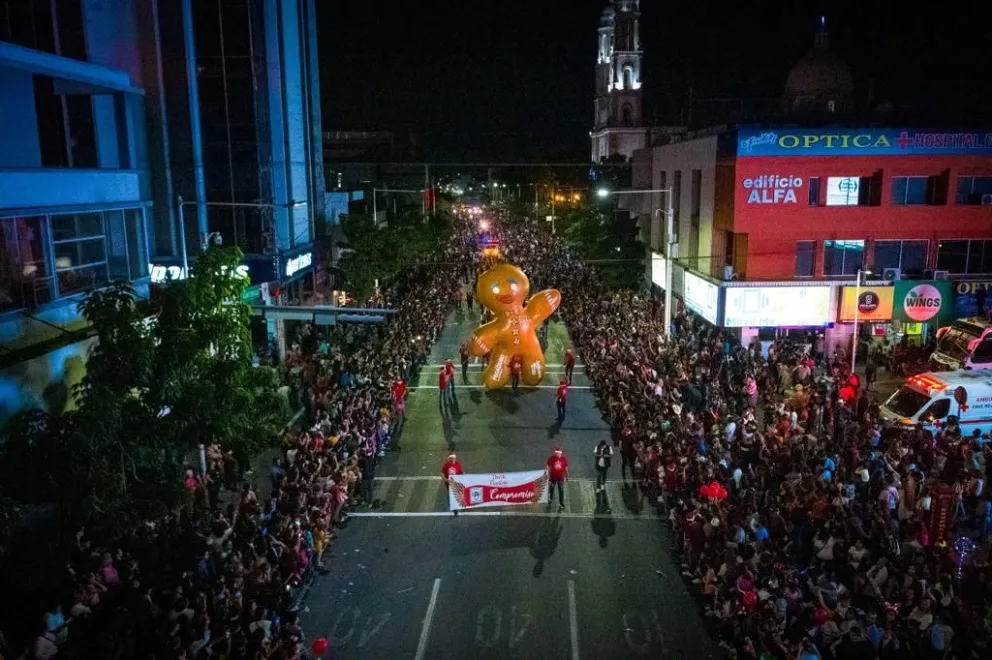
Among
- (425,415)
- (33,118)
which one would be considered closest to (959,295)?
(425,415)

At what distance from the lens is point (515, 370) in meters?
26.1

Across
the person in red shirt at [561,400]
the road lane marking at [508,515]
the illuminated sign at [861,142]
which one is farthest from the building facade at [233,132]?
the illuminated sign at [861,142]

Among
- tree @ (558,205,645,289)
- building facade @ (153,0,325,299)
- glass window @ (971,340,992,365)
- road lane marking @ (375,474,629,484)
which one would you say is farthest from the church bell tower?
road lane marking @ (375,474,629,484)

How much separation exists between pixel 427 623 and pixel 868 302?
21161mm

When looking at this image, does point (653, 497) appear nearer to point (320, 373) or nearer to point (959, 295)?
point (320, 373)

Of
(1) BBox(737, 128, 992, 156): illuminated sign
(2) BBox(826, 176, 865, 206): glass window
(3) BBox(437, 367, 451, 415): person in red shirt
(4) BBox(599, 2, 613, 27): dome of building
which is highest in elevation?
(4) BBox(599, 2, 613, 27): dome of building

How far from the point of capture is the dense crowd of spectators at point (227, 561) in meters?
10.3

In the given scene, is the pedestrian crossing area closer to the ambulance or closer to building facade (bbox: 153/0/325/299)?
the ambulance

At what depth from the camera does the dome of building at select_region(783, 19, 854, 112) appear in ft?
157

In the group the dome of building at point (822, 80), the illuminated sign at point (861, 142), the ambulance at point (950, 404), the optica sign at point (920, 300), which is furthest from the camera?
the dome of building at point (822, 80)

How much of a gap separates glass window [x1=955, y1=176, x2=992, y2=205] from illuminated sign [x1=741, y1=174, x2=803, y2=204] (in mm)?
5836

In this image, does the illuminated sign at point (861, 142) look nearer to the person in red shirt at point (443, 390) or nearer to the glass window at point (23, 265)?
the person in red shirt at point (443, 390)

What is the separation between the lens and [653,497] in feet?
55.9

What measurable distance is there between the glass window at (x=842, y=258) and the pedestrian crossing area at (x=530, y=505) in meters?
14.8
